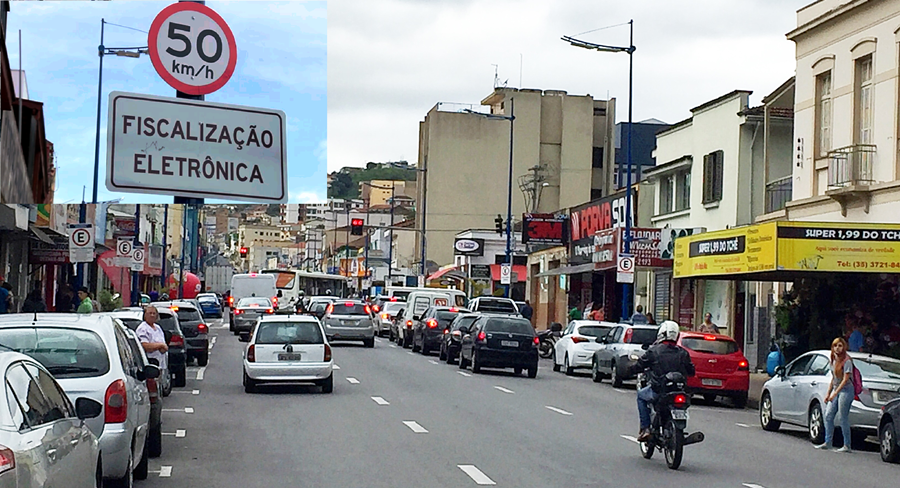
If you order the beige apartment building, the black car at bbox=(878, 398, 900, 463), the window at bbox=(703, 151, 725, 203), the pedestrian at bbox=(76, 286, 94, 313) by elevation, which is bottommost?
the black car at bbox=(878, 398, 900, 463)

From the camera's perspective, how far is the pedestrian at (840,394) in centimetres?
1828

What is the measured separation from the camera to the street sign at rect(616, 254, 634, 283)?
36.3m

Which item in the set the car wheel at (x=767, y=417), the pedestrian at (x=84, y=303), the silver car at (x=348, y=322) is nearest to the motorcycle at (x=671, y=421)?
the car wheel at (x=767, y=417)

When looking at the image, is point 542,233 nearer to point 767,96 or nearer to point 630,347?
point 767,96

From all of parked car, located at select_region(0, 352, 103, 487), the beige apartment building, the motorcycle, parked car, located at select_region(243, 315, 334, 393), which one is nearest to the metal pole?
parked car, located at select_region(0, 352, 103, 487)

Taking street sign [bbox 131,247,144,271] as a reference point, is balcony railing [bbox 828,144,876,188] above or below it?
above

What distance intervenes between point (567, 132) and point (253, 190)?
A: 80440 mm

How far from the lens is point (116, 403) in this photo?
10914mm

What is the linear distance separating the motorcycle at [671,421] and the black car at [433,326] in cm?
2378

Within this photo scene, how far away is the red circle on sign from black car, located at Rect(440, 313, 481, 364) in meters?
28.0

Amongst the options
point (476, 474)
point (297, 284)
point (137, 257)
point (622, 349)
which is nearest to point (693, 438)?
point (476, 474)

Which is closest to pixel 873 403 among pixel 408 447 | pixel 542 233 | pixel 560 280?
pixel 408 447

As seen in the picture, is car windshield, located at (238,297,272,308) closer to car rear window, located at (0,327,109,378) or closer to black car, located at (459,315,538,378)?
black car, located at (459,315,538,378)

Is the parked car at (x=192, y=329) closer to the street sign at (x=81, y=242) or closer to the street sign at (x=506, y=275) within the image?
the street sign at (x=81, y=242)
